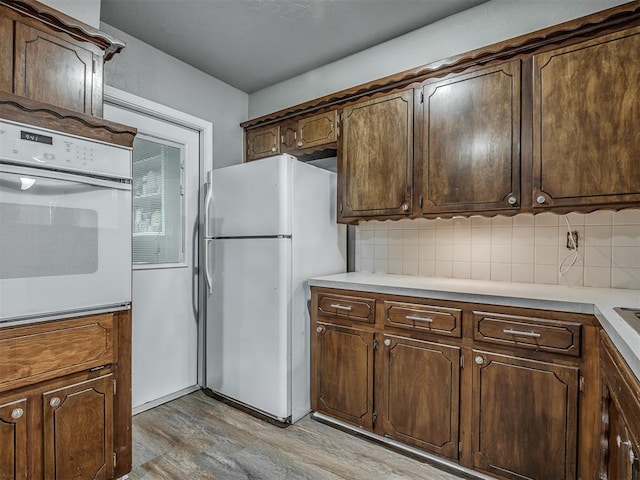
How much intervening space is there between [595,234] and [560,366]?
848 millimetres

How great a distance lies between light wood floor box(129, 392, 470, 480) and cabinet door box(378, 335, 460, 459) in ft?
0.47

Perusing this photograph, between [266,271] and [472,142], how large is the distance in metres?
1.46

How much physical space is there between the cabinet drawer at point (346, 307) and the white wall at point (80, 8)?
197 centimetres

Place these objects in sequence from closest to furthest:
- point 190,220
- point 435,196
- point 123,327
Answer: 1. point 123,327
2. point 435,196
3. point 190,220

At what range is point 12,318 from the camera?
1319 millimetres

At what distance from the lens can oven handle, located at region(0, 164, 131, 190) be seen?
133 cm

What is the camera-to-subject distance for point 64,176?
1.45 metres

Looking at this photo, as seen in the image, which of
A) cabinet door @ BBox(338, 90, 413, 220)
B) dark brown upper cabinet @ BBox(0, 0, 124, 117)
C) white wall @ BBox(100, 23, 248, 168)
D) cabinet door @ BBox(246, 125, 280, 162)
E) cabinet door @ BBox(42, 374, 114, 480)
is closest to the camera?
cabinet door @ BBox(42, 374, 114, 480)

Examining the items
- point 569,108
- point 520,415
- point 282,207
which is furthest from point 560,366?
point 282,207

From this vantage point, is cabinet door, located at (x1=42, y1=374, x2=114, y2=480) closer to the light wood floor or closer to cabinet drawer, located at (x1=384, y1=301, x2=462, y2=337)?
the light wood floor

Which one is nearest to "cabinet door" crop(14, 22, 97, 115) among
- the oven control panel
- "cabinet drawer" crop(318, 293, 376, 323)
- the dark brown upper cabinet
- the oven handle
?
the dark brown upper cabinet

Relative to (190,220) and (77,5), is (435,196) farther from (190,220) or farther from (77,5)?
(77,5)

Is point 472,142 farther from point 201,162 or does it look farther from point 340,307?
point 201,162

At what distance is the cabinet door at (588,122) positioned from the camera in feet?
5.24
